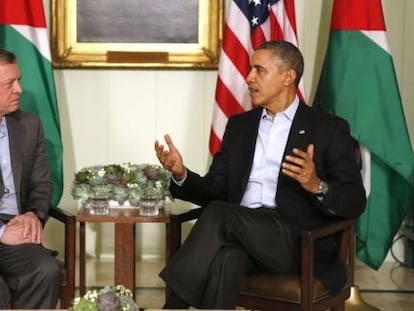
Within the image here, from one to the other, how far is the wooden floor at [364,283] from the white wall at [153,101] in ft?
1.69

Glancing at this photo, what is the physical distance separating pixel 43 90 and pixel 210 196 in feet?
A: 4.27

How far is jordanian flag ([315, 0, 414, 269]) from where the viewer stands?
15.1ft

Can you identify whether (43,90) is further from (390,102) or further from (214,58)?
(390,102)

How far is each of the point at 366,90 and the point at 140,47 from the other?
4.78 ft

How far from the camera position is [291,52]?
3.88 metres

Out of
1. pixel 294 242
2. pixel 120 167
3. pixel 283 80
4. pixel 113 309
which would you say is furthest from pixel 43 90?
pixel 113 309

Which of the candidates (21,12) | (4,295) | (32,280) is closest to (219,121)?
(21,12)

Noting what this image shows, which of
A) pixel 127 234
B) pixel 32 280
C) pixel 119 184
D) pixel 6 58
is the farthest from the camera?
pixel 119 184

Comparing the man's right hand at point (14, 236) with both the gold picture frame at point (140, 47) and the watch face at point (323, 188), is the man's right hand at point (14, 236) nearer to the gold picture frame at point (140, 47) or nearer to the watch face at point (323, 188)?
the watch face at point (323, 188)

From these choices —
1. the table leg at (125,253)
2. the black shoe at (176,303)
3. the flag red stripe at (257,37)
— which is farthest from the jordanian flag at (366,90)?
the black shoe at (176,303)

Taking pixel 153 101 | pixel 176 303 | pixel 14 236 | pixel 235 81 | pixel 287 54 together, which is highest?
pixel 287 54

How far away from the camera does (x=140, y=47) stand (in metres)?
5.29

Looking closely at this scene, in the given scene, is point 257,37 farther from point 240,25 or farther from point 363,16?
point 363,16

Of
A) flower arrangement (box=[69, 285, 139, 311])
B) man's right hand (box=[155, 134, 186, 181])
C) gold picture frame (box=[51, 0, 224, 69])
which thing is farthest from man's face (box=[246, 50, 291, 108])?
flower arrangement (box=[69, 285, 139, 311])
